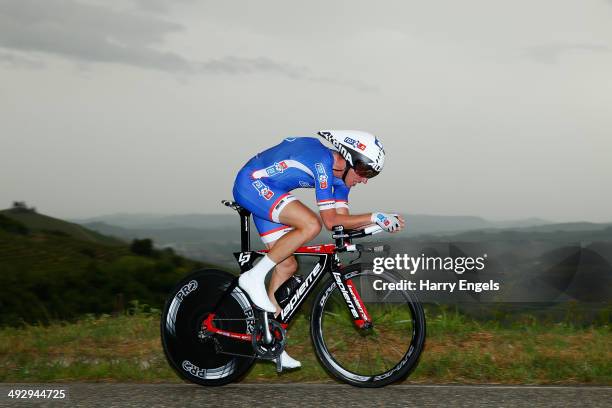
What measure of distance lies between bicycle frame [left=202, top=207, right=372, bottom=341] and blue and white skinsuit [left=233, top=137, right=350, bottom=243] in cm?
21

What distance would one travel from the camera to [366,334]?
235 inches

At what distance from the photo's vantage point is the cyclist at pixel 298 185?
571cm

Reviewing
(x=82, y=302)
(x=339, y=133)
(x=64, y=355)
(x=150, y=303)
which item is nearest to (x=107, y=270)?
(x=82, y=302)

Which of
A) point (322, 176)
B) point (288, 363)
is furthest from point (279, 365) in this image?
point (322, 176)

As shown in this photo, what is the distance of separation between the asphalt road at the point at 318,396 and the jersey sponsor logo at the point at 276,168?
5.23ft

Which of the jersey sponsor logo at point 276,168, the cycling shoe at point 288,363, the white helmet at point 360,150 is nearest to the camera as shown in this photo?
the white helmet at point 360,150

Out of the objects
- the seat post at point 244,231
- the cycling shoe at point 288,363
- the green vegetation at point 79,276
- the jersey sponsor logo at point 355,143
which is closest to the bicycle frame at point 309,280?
the seat post at point 244,231

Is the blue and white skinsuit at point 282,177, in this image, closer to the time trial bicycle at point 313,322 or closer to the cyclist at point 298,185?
the cyclist at point 298,185

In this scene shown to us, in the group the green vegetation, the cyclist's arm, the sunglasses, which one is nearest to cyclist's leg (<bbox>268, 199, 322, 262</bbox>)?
the cyclist's arm

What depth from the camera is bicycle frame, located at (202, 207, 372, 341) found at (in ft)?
19.2

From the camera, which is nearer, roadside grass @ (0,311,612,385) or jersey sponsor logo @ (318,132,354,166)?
jersey sponsor logo @ (318,132,354,166)

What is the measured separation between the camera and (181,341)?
622 centimetres

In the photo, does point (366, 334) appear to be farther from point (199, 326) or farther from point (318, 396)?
point (199, 326)

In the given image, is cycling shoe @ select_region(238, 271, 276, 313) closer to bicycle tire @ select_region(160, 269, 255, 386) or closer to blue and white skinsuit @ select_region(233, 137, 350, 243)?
bicycle tire @ select_region(160, 269, 255, 386)
